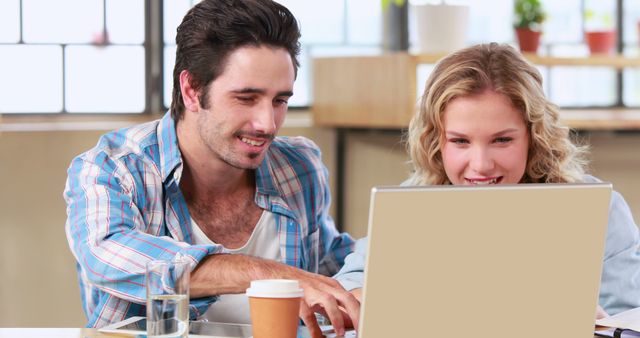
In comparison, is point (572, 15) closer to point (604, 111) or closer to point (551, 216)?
point (604, 111)

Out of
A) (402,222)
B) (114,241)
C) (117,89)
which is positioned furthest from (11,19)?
(402,222)

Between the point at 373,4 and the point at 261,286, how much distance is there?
116 inches

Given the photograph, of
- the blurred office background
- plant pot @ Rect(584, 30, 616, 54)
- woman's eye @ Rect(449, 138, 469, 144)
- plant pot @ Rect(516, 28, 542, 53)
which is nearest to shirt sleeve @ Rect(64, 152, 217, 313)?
woman's eye @ Rect(449, 138, 469, 144)

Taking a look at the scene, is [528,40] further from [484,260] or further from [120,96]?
[484,260]

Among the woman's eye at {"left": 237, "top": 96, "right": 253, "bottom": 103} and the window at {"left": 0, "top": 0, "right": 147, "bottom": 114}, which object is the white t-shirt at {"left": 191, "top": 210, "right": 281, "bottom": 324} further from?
the window at {"left": 0, "top": 0, "right": 147, "bottom": 114}

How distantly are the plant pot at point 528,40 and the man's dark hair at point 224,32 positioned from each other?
78.2 inches

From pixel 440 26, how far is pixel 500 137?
180 cm

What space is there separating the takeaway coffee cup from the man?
1.16 ft

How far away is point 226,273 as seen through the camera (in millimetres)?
1476

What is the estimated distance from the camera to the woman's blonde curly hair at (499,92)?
1737 millimetres

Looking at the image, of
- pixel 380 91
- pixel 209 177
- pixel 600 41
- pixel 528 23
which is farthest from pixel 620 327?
pixel 600 41

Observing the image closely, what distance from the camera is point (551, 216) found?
1014 millimetres

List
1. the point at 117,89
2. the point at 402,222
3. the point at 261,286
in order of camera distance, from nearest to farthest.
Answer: the point at 402,222, the point at 261,286, the point at 117,89

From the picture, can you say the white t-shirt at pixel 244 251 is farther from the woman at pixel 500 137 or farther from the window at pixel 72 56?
the window at pixel 72 56
